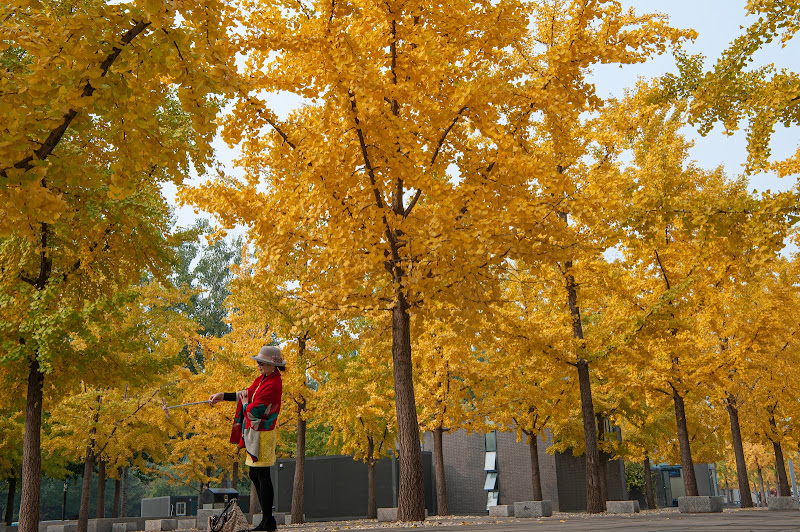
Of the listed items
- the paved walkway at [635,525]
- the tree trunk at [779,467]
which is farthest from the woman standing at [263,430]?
the tree trunk at [779,467]

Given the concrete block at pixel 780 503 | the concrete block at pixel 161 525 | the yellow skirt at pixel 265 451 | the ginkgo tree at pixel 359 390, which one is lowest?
the concrete block at pixel 161 525

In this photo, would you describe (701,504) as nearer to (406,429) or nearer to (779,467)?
(406,429)

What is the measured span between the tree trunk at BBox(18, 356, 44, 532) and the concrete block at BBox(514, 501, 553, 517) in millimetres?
11871

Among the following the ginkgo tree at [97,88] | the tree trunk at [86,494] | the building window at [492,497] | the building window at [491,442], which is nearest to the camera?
the ginkgo tree at [97,88]

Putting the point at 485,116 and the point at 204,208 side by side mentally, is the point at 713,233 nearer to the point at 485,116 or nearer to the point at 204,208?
the point at 485,116

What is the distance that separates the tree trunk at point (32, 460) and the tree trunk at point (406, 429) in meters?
6.19

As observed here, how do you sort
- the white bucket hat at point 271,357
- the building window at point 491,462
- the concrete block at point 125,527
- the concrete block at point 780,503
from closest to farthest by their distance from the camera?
1. the white bucket hat at point 271,357
2. the concrete block at point 780,503
3. the concrete block at point 125,527
4. the building window at point 491,462

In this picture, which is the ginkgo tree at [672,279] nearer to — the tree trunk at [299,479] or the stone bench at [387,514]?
the stone bench at [387,514]

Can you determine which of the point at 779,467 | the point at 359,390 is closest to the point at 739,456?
the point at 779,467

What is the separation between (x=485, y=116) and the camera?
9.83 metres

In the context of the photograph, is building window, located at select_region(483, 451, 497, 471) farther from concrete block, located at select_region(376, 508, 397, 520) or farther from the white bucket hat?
the white bucket hat

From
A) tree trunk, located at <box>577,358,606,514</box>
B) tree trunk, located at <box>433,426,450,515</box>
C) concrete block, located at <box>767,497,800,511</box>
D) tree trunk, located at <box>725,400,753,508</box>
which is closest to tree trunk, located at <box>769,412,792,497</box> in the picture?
tree trunk, located at <box>725,400,753,508</box>

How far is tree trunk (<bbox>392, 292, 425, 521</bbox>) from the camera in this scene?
32.4ft

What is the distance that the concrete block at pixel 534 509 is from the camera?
17625mm
